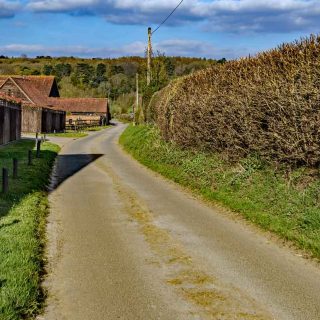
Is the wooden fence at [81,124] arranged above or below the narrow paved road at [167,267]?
above

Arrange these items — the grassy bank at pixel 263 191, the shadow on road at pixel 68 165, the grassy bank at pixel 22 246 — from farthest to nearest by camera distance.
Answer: the shadow on road at pixel 68 165
the grassy bank at pixel 263 191
the grassy bank at pixel 22 246

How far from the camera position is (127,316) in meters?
5.05

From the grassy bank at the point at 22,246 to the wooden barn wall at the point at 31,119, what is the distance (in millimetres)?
34164

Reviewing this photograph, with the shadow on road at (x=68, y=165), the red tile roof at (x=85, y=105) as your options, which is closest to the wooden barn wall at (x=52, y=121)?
the shadow on road at (x=68, y=165)

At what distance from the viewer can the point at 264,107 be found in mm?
10875

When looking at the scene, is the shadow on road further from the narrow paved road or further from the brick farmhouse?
the brick farmhouse

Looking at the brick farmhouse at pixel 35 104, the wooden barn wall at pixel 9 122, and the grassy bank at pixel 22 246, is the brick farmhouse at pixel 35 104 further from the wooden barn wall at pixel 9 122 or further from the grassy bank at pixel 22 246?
the grassy bank at pixel 22 246

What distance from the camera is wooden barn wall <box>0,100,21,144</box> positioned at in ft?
91.0

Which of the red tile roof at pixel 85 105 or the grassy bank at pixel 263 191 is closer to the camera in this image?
the grassy bank at pixel 263 191

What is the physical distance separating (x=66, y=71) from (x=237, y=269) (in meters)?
182

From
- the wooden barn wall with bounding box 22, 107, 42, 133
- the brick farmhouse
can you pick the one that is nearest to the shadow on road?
the brick farmhouse

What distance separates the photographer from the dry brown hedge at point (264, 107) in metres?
9.36

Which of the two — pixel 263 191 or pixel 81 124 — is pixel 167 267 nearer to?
pixel 263 191

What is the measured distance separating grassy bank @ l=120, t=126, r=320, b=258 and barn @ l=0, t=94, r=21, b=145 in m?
15.2
